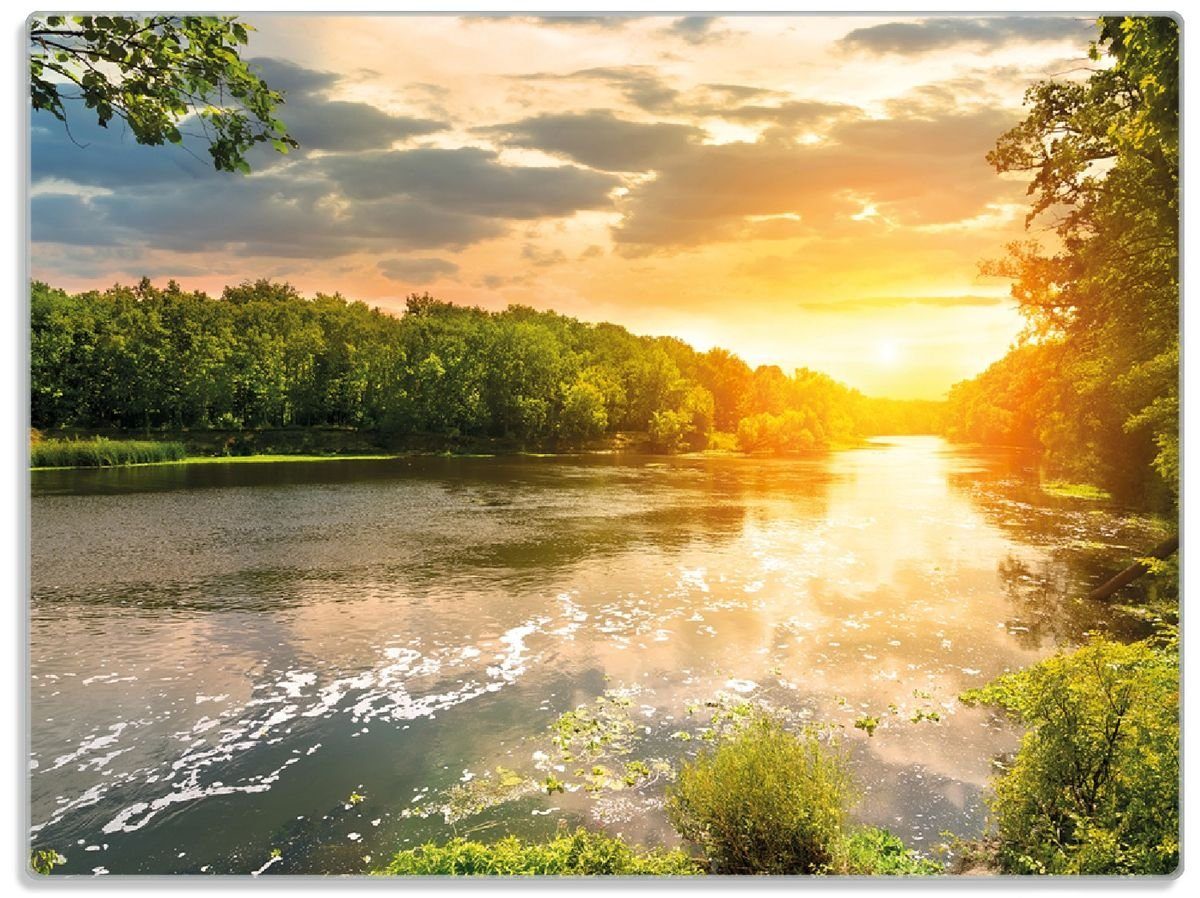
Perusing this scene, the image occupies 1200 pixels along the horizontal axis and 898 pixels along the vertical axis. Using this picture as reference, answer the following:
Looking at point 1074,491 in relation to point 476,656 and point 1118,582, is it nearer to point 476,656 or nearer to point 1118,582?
point 1118,582

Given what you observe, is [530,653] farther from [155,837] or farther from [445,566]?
[445,566]

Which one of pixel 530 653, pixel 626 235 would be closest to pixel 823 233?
pixel 626 235

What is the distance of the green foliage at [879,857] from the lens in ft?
15.4

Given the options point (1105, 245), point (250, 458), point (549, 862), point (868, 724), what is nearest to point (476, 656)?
point (549, 862)

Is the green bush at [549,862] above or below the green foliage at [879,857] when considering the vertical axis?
above

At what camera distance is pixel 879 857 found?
4906 mm

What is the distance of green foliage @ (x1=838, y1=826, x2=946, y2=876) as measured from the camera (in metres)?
4.69

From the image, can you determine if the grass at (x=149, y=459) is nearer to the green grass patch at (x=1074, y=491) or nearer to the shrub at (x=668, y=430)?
the shrub at (x=668, y=430)

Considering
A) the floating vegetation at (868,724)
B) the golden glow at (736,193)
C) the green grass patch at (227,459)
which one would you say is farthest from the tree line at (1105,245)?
the green grass patch at (227,459)

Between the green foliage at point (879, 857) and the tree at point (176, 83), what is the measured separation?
589 centimetres

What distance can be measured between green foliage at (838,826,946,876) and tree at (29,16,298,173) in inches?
232

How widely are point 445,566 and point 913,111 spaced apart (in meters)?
11.0

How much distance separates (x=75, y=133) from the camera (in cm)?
675

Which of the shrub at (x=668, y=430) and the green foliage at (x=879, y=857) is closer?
the green foliage at (x=879, y=857)
